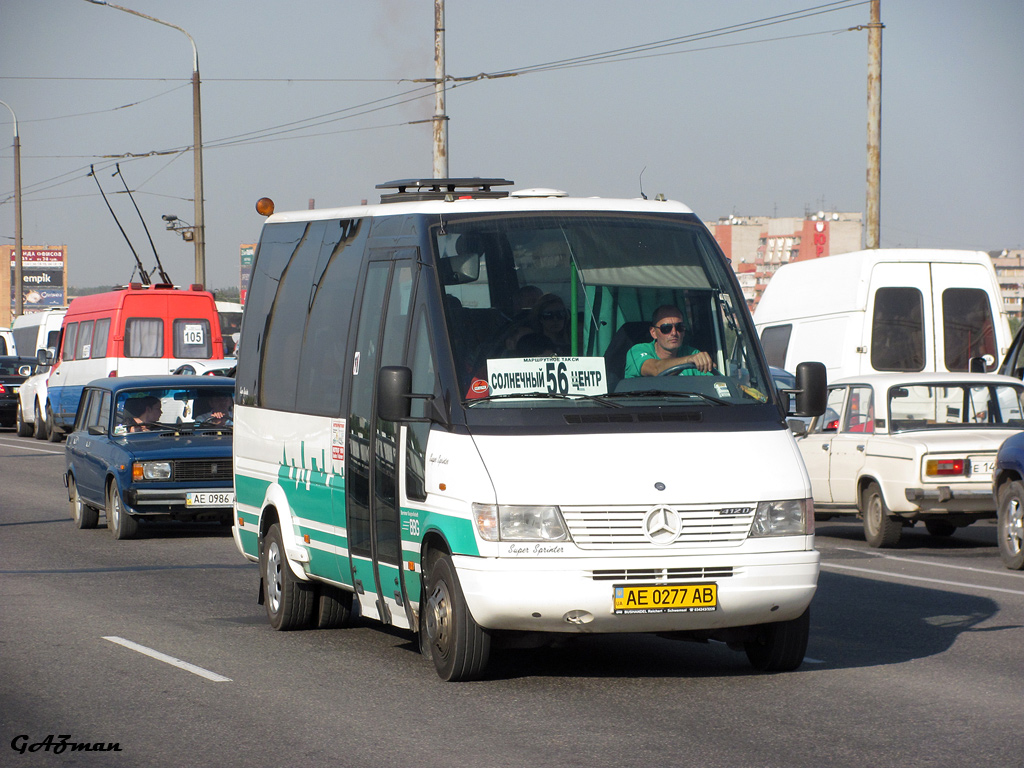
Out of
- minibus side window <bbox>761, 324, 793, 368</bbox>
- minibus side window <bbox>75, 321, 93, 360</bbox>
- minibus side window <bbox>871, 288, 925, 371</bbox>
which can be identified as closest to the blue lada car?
minibus side window <bbox>871, 288, 925, 371</bbox>

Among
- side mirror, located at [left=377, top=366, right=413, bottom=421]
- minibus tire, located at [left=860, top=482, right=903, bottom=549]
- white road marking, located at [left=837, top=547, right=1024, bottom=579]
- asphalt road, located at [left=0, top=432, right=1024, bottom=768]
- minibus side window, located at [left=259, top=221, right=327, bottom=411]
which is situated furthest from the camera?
minibus tire, located at [left=860, top=482, right=903, bottom=549]

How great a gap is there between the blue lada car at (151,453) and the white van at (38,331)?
26749mm

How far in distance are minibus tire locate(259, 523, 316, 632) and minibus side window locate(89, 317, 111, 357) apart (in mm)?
22199

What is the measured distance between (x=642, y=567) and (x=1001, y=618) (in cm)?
406

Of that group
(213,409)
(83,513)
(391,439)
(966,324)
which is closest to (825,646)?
(391,439)

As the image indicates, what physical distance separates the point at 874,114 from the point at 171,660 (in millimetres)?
21668

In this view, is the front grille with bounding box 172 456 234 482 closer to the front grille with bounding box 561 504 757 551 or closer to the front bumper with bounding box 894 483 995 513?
the front bumper with bounding box 894 483 995 513

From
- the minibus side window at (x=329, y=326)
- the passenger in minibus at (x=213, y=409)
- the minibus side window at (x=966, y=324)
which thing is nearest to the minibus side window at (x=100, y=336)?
the passenger in minibus at (x=213, y=409)

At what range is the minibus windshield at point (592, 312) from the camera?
8055 millimetres

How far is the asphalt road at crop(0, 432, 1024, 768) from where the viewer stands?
21.5ft

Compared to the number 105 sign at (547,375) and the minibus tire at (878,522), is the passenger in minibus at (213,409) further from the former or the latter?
the number 105 sign at (547,375)

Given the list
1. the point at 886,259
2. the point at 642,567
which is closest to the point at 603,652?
the point at 642,567

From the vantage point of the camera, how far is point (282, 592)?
10.2 meters

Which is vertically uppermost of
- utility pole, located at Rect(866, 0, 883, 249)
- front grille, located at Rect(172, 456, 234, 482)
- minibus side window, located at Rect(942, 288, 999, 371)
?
utility pole, located at Rect(866, 0, 883, 249)
